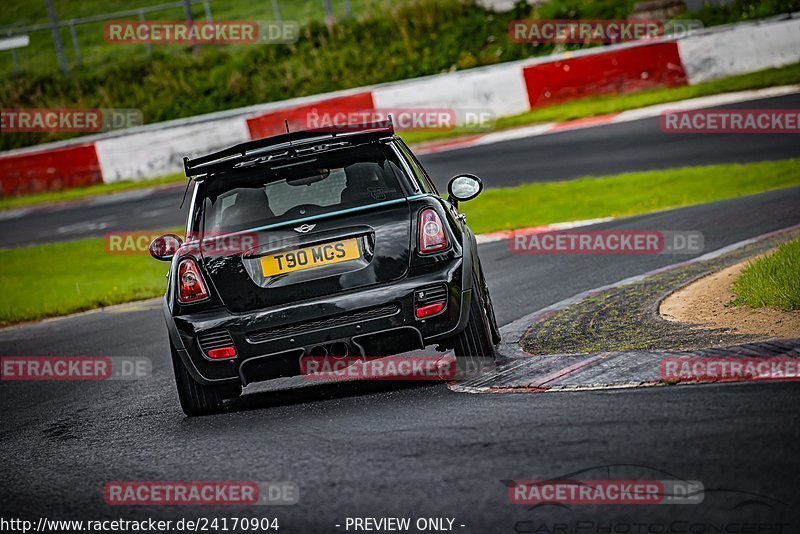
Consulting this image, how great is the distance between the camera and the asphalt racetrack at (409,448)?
435cm

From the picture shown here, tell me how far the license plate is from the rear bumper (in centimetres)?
19

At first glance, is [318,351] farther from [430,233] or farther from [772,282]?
[772,282]

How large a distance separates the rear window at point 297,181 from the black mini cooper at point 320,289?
18 millimetres

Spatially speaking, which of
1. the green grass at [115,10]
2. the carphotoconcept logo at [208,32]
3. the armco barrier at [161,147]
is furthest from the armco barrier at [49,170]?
the green grass at [115,10]

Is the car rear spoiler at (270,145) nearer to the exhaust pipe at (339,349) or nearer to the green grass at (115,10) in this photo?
the exhaust pipe at (339,349)

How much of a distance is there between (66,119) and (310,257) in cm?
2941

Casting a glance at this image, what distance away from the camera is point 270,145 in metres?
7.33

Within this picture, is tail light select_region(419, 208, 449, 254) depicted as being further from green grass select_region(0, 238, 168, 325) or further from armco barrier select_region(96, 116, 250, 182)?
armco barrier select_region(96, 116, 250, 182)

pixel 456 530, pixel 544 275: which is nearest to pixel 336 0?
pixel 544 275

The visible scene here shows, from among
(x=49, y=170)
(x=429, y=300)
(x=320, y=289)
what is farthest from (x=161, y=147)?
(x=429, y=300)

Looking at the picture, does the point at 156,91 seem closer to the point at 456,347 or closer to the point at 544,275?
A: the point at 544,275

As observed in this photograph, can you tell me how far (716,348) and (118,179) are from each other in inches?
871

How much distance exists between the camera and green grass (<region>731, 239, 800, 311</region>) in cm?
744

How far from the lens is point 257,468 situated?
5527mm
